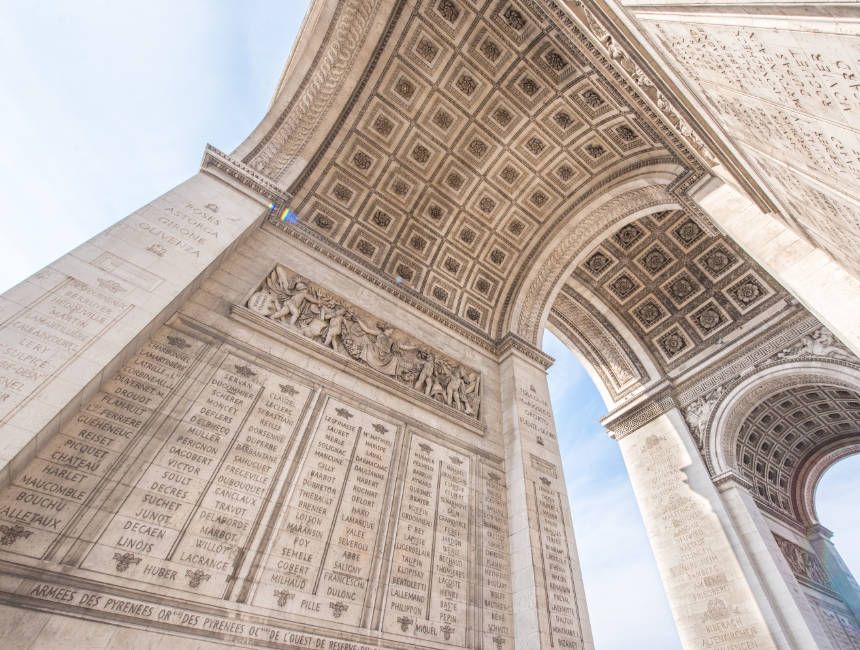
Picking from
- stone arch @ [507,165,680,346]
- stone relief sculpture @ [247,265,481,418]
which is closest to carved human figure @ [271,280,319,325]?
stone relief sculpture @ [247,265,481,418]

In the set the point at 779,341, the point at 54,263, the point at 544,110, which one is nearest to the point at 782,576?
the point at 779,341

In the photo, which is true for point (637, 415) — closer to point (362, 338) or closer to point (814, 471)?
point (814, 471)

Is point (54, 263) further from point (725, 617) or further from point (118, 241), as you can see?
point (725, 617)

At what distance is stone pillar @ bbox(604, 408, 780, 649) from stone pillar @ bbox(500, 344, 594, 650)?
5.54 meters

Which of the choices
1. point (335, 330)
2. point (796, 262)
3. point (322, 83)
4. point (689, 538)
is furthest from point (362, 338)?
point (689, 538)

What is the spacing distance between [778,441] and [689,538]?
5466mm

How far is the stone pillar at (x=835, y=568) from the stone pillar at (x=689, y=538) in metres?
4.30

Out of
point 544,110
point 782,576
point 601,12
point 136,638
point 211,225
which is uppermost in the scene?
point 544,110

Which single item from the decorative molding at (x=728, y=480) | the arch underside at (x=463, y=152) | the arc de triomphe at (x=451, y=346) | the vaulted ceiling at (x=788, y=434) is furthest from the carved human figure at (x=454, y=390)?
the vaulted ceiling at (x=788, y=434)

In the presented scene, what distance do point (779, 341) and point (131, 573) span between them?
566 inches

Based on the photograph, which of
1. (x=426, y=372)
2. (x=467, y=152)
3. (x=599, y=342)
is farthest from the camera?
(x=599, y=342)

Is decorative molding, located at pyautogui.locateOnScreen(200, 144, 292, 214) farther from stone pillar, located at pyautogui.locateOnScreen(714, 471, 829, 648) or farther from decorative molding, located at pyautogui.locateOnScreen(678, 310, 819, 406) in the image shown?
decorative molding, located at pyautogui.locateOnScreen(678, 310, 819, 406)

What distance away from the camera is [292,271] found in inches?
297

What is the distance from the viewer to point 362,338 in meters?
7.49
